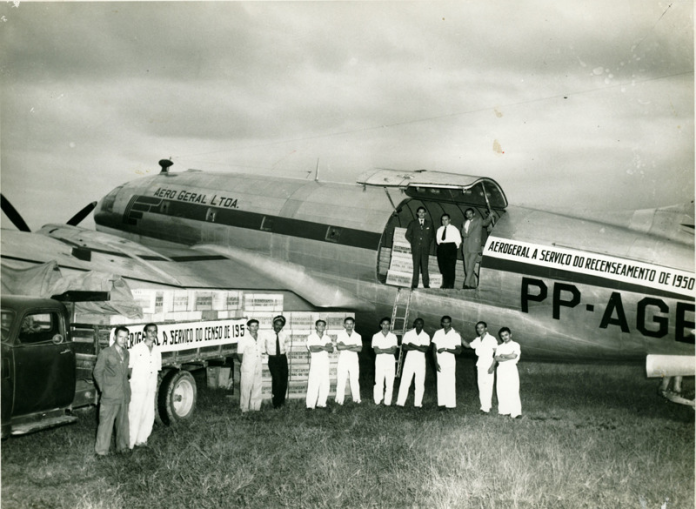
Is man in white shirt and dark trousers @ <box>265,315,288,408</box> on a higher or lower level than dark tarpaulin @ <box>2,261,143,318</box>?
lower

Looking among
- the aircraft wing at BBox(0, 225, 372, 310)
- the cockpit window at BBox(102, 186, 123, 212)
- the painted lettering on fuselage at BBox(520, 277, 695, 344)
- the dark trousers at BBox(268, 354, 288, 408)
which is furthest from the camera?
the cockpit window at BBox(102, 186, 123, 212)

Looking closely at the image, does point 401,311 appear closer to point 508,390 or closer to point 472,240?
point 472,240

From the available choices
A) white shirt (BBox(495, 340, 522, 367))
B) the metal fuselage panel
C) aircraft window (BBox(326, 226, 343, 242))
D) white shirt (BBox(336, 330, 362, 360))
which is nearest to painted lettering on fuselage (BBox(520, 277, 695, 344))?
the metal fuselage panel

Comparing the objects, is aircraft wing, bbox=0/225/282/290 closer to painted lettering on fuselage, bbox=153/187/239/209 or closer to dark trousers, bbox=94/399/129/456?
painted lettering on fuselage, bbox=153/187/239/209

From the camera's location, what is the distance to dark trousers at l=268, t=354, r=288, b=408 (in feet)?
33.8

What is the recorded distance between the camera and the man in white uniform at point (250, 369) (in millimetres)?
9977

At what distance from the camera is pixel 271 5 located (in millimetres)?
9828

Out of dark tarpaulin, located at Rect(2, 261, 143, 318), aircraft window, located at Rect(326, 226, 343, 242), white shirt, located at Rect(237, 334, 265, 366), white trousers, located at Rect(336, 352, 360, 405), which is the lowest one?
white trousers, located at Rect(336, 352, 360, 405)

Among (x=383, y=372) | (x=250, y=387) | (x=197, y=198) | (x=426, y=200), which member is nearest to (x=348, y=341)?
(x=383, y=372)

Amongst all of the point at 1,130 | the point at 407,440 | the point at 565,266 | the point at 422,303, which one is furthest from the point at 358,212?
the point at 1,130

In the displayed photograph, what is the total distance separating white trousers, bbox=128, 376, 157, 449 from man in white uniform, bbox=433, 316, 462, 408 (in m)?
5.03

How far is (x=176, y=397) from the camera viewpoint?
9234 millimetres

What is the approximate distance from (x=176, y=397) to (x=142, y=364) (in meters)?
1.42

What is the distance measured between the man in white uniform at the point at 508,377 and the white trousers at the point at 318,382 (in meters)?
3.00
